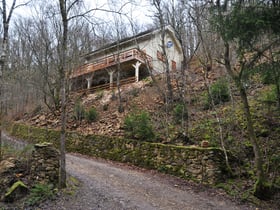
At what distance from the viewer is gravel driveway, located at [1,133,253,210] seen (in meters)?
5.06

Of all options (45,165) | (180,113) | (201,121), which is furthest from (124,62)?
(45,165)

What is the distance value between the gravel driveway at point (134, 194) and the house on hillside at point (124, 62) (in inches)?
432

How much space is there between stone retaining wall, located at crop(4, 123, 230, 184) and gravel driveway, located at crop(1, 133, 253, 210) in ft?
1.29

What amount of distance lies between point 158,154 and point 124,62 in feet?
38.3

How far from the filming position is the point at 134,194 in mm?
5770

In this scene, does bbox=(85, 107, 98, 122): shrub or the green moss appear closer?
the green moss

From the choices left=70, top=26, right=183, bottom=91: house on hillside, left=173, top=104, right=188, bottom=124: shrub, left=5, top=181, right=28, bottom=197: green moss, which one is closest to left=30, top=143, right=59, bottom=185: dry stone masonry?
left=5, top=181, right=28, bottom=197: green moss

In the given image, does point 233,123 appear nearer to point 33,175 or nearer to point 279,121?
point 279,121

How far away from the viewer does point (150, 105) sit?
42.5 ft

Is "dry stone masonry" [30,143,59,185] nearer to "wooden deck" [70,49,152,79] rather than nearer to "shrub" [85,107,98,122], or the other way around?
"shrub" [85,107,98,122]

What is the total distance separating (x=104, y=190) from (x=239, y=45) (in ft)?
16.5

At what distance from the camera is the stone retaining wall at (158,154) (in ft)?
22.4

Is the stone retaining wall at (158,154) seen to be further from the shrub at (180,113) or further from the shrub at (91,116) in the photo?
the shrub at (180,113)

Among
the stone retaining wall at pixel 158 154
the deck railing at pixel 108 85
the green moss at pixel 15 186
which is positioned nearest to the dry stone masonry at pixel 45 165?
the green moss at pixel 15 186
